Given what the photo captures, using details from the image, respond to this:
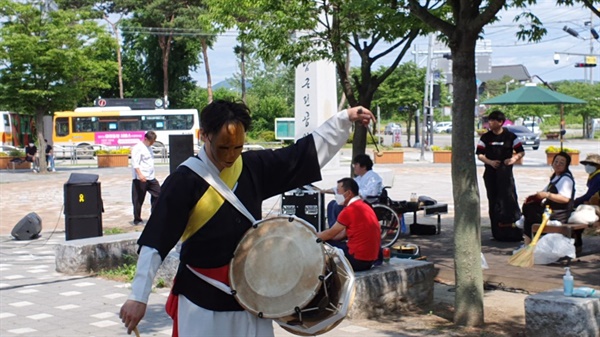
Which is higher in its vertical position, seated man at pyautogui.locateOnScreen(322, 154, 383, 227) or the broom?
seated man at pyautogui.locateOnScreen(322, 154, 383, 227)

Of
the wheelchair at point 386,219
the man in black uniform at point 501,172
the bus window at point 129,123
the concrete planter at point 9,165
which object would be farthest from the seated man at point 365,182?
the bus window at point 129,123

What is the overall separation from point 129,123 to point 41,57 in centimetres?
1879

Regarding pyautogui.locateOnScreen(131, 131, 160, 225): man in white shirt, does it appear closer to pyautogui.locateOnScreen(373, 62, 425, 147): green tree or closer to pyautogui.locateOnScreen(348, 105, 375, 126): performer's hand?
pyautogui.locateOnScreen(348, 105, 375, 126): performer's hand

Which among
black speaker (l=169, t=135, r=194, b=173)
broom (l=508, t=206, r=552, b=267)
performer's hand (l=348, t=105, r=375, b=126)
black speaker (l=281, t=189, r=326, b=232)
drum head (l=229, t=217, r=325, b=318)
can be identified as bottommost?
broom (l=508, t=206, r=552, b=267)

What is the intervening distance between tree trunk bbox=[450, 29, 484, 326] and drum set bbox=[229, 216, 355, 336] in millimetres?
3566

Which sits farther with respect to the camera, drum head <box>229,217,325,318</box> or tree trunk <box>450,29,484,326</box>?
tree trunk <box>450,29,484,326</box>

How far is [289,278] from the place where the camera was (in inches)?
144

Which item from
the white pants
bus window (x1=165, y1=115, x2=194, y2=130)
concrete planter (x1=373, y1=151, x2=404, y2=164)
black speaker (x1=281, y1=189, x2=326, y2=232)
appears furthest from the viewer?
bus window (x1=165, y1=115, x2=194, y2=130)

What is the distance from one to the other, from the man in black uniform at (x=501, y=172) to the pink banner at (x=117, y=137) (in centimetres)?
3985

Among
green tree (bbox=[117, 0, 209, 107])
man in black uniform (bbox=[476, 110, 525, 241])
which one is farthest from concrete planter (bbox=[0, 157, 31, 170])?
man in black uniform (bbox=[476, 110, 525, 241])

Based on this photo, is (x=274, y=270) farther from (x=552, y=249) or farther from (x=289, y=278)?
(x=552, y=249)

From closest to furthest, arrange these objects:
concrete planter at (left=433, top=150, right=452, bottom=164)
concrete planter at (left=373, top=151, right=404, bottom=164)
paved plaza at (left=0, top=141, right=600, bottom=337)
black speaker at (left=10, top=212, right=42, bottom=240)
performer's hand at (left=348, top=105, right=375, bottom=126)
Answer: performer's hand at (left=348, top=105, right=375, bottom=126), paved plaza at (left=0, top=141, right=600, bottom=337), black speaker at (left=10, top=212, right=42, bottom=240), concrete planter at (left=373, top=151, right=404, bottom=164), concrete planter at (left=433, top=150, right=452, bottom=164)

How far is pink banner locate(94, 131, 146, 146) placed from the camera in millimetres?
49781

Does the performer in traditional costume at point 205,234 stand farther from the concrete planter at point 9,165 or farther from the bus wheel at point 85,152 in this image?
the bus wheel at point 85,152
